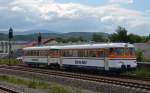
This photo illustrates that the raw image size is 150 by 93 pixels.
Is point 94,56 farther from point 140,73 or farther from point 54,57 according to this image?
point 54,57

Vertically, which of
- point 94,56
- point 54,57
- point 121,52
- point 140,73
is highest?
point 121,52

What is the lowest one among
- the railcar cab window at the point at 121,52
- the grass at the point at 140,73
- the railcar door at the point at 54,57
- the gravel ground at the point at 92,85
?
the gravel ground at the point at 92,85

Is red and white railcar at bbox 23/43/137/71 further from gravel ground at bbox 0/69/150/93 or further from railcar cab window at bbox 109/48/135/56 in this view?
gravel ground at bbox 0/69/150/93

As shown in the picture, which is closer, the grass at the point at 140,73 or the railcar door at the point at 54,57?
the grass at the point at 140,73

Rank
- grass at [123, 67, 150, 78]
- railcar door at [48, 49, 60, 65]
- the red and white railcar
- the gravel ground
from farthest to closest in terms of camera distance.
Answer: railcar door at [48, 49, 60, 65] < the red and white railcar < grass at [123, 67, 150, 78] < the gravel ground

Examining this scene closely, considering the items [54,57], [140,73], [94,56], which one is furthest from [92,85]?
[54,57]

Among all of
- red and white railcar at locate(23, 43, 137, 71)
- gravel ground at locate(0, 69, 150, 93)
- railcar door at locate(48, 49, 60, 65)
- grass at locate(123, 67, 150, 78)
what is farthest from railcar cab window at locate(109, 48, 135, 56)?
railcar door at locate(48, 49, 60, 65)

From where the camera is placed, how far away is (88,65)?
125ft

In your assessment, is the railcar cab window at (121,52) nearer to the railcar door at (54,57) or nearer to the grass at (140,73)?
the grass at (140,73)

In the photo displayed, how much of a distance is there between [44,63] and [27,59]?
5.54 metres

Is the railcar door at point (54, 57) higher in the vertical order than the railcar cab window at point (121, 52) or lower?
lower

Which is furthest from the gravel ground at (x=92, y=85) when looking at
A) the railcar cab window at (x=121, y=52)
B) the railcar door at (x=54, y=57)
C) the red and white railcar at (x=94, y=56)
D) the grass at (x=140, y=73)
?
the railcar door at (x=54, y=57)

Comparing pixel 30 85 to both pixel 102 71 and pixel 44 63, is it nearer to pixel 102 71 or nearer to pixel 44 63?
pixel 102 71

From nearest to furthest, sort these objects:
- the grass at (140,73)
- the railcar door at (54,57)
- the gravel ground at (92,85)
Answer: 1. the gravel ground at (92,85)
2. the grass at (140,73)
3. the railcar door at (54,57)
